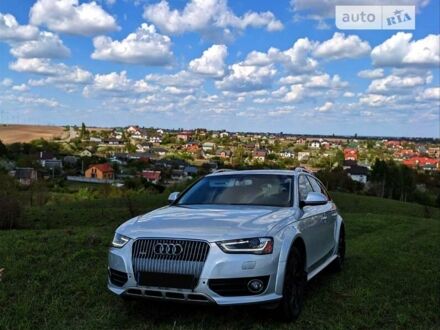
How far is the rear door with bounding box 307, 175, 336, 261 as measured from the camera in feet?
23.1

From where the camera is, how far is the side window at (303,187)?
6562mm

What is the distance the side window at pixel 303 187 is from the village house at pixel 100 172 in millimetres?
78819

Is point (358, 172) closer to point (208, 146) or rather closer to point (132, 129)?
point (208, 146)

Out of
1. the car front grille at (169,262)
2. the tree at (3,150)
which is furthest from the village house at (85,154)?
the car front grille at (169,262)

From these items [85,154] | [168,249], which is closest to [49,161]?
[85,154]

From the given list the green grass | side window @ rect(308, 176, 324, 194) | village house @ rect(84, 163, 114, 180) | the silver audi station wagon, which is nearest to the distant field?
village house @ rect(84, 163, 114, 180)

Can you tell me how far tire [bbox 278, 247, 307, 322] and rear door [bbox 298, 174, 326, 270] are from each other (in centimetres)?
35

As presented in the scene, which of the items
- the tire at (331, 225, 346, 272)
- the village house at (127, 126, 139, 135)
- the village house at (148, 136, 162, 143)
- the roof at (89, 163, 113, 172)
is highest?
the village house at (127, 126, 139, 135)

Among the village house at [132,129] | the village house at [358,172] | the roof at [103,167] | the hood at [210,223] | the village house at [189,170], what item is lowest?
→ the village house at [358,172]

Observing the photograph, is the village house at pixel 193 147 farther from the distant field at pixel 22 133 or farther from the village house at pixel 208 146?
the distant field at pixel 22 133

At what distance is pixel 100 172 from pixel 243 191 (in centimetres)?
8326

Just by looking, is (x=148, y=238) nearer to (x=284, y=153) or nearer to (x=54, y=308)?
(x=54, y=308)

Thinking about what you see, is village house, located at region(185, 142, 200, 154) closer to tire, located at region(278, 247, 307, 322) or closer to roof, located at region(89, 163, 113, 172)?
roof, located at region(89, 163, 113, 172)

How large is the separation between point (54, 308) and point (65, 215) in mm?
16850
